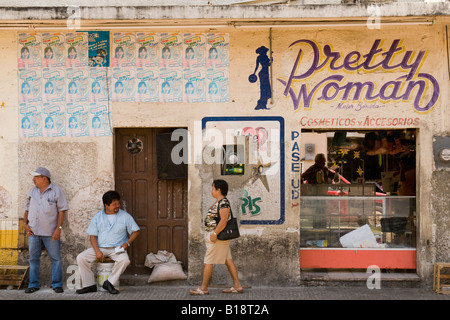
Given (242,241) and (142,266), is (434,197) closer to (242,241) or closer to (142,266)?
(242,241)

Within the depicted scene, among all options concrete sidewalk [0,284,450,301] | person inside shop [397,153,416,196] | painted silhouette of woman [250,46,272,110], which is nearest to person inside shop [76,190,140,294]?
concrete sidewalk [0,284,450,301]

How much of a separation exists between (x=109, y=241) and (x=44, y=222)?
0.97 metres

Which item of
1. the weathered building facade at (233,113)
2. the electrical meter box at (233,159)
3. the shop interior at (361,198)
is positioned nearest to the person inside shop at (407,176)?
the shop interior at (361,198)

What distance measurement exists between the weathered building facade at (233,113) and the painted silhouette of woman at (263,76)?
2 cm

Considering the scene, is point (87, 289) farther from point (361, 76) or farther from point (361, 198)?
point (361, 76)

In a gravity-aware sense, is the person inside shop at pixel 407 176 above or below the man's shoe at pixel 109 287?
above

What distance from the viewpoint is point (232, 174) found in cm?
788

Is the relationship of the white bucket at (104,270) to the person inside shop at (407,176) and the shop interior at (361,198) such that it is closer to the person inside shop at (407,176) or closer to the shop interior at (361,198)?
the shop interior at (361,198)

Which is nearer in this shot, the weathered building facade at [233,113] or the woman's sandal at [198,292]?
the woman's sandal at [198,292]

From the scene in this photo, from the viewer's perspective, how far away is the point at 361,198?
8141 millimetres

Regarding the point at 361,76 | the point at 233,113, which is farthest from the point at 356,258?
the point at 233,113

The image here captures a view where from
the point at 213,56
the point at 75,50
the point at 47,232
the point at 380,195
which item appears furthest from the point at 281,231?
the point at 75,50

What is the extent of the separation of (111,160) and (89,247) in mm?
1331

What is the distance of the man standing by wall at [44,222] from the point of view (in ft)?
24.6
